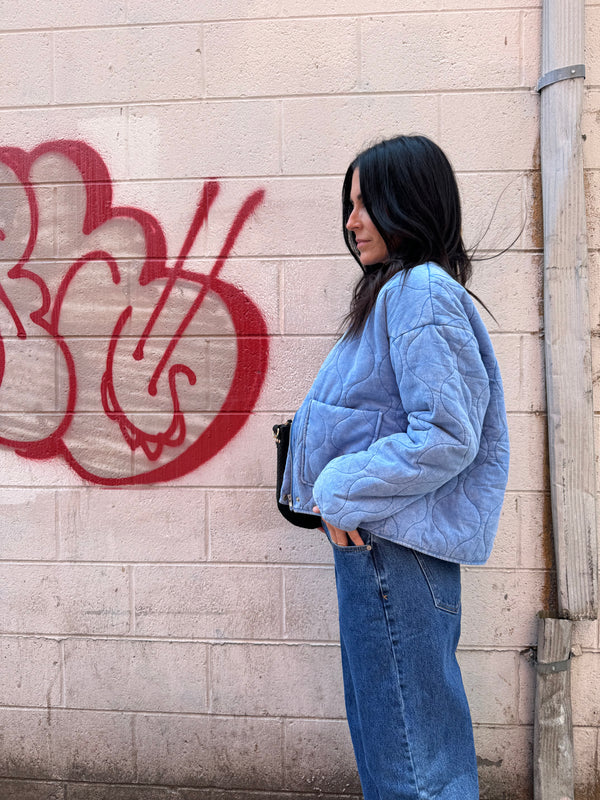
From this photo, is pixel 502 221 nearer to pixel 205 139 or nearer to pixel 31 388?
pixel 205 139

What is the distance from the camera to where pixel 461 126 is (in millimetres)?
1982

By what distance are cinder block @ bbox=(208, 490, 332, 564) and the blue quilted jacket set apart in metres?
0.68

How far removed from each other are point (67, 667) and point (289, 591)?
781mm

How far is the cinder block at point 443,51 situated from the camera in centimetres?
197

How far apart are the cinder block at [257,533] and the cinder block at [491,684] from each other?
1.82 ft

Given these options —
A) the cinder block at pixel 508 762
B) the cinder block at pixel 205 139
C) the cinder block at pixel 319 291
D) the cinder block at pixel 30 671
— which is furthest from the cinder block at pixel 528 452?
the cinder block at pixel 30 671

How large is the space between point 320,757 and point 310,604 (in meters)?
0.50

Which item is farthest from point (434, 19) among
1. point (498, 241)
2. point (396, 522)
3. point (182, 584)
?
point (182, 584)

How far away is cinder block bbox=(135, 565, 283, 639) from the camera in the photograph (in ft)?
6.88

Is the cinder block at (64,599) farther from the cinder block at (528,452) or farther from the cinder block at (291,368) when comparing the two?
the cinder block at (528,452)

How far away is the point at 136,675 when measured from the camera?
7.02 ft

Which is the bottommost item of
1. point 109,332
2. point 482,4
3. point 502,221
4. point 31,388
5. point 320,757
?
point 320,757

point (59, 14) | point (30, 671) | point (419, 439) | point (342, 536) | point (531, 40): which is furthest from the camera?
point (30, 671)

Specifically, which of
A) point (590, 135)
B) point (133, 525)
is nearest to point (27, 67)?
point (133, 525)
